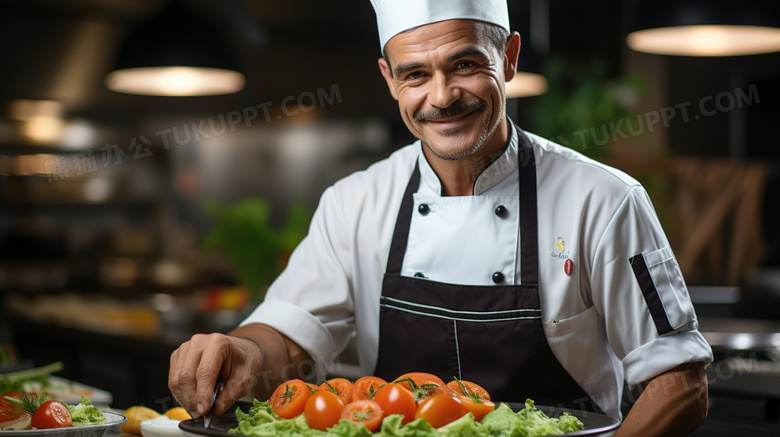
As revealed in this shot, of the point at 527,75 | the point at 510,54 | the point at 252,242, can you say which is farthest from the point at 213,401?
the point at 527,75

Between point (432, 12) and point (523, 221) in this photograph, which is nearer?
point (432, 12)

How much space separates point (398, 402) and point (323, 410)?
0.38 ft

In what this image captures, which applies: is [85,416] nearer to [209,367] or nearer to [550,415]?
[209,367]

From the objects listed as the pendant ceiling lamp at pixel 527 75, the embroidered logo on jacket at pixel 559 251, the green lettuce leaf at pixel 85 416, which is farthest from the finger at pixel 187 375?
the pendant ceiling lamp at pixel 527 75

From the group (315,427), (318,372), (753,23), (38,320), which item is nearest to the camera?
(315,427)

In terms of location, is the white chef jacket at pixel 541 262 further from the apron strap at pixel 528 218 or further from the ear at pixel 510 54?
the ear at pixel 510 54

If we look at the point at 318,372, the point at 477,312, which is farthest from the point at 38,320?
the point at 477,312

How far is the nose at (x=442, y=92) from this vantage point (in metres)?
1.57

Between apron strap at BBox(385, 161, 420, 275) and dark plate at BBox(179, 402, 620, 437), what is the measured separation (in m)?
0.51

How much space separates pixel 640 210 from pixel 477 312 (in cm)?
38

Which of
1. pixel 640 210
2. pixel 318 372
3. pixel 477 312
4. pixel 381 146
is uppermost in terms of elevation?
pixel 381 146

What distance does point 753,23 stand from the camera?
2.54 meters

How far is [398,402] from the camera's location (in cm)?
123

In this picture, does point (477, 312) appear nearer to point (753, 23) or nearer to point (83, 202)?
point (753, 23)
